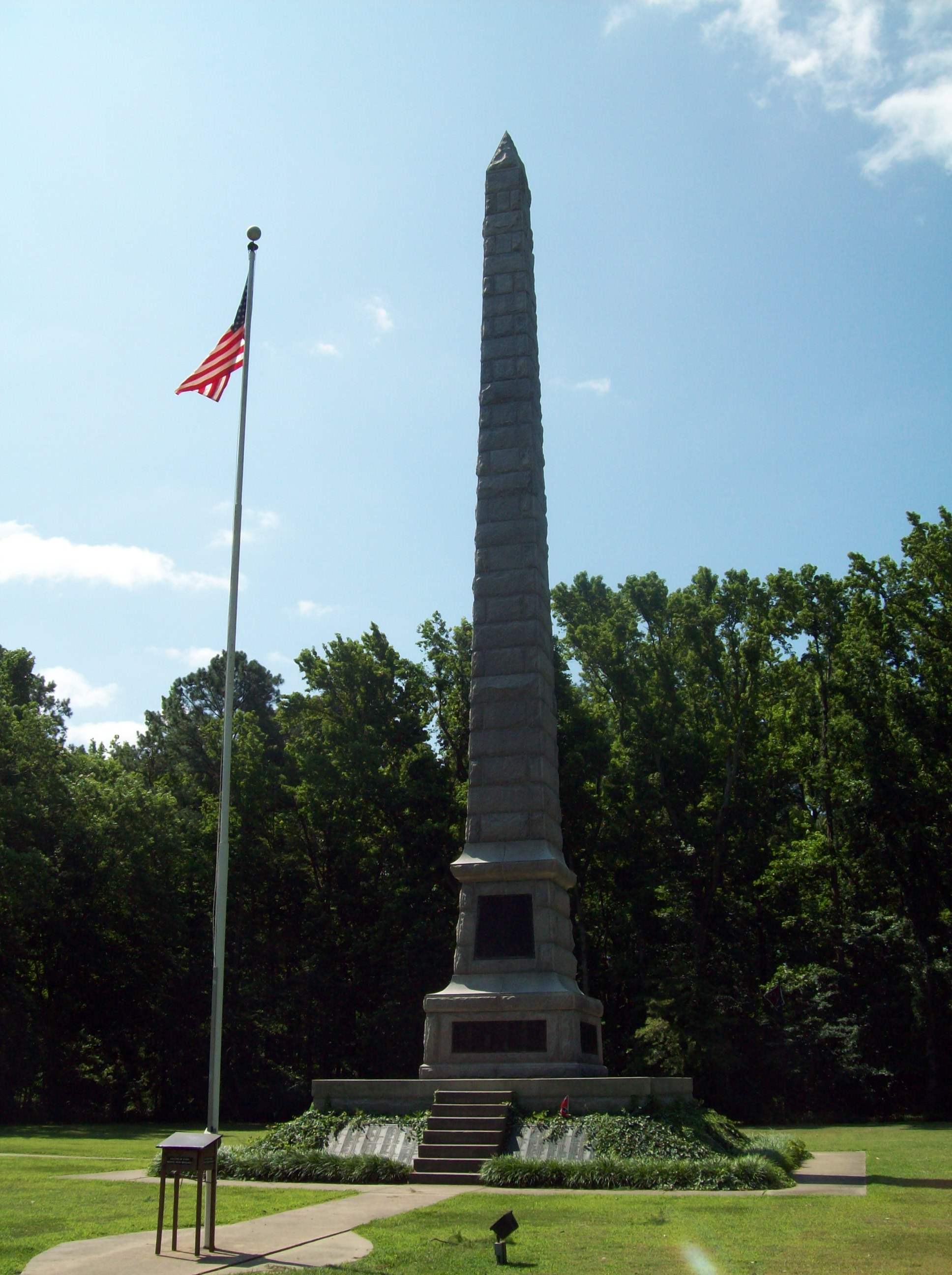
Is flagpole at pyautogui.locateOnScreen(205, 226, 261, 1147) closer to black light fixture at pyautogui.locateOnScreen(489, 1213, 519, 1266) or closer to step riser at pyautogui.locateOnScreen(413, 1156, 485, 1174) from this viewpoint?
black light fixture at pyautogui.locateOnScreen(489, 1213, 519, 1266)

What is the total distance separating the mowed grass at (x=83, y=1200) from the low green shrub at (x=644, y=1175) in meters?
2.02

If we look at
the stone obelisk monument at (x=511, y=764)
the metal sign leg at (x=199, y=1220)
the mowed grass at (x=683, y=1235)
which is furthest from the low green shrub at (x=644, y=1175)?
the metal sign leg at (x=199, y=1220)

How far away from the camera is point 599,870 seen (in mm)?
33969

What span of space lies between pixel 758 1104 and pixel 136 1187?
20659 millimetres

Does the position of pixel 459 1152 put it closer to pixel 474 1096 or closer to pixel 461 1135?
pixel 461 1135

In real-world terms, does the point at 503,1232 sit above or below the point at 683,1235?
above

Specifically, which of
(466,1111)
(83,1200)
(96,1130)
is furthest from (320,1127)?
(96,1130)

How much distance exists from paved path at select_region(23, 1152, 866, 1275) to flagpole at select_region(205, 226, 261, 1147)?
1.49ft

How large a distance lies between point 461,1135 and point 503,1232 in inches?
282

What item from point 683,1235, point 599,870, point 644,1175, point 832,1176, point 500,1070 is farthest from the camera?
point 599,870

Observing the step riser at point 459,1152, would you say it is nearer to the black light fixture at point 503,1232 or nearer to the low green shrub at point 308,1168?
the low green shrub at point 308,1168

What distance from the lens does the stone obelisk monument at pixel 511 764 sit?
641 inches

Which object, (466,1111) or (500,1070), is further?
(500,1070)

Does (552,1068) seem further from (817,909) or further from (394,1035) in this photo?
(817,909)
